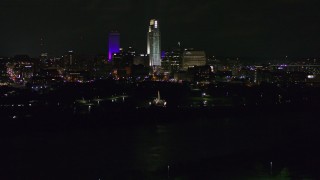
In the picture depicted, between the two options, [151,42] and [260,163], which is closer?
[260,163]

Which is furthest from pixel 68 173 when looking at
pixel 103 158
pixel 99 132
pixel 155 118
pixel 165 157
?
pixel 155 118

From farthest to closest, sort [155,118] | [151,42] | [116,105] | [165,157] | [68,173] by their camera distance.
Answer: [151,42], [116,105], [155,118], [165,157], [68,173]

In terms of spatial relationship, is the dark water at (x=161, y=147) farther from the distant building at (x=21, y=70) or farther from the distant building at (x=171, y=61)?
the distant building at (x=171, y=61)

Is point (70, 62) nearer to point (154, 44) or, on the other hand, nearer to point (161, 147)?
point (154, 44)

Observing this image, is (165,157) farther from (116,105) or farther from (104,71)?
(104,71)

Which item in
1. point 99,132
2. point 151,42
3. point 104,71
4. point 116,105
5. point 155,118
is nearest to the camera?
point 99,132

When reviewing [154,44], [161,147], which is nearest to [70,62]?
[154,44]

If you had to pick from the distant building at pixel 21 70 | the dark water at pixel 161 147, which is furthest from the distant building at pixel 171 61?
the dark water at pixel 161 147
